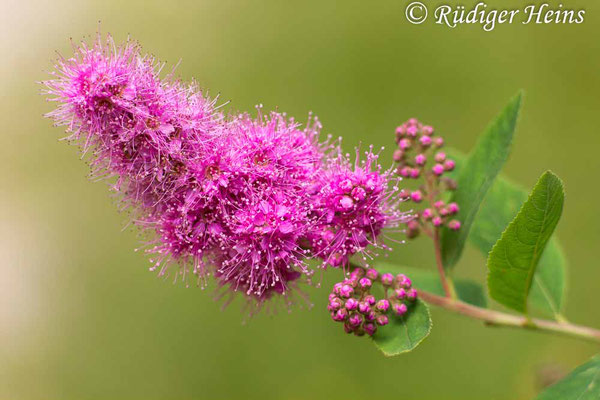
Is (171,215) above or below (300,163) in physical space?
below

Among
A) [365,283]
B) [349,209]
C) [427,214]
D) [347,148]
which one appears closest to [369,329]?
[365,283]

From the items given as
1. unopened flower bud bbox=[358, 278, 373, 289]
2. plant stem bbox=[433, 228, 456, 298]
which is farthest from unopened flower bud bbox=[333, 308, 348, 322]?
plant stem bbox=[433, 228, 456, 298]

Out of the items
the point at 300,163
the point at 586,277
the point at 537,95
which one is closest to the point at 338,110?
the point at 537,95

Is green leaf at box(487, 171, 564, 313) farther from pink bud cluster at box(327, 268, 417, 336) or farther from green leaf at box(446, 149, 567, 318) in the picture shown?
green leaf at box(446, 149, 567, 318)

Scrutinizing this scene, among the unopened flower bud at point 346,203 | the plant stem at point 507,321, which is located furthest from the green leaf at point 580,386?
the unopened flower bud at point 346,203

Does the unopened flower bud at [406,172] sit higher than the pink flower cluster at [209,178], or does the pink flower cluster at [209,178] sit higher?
the unopened flower bud at [406,172]

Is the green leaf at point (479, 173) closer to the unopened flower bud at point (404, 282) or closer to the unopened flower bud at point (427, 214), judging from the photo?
the unopened flower bud at point (427, 214)

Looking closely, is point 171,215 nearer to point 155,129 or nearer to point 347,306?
point 155,129

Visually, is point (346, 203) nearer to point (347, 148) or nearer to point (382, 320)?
point (382, 320)
